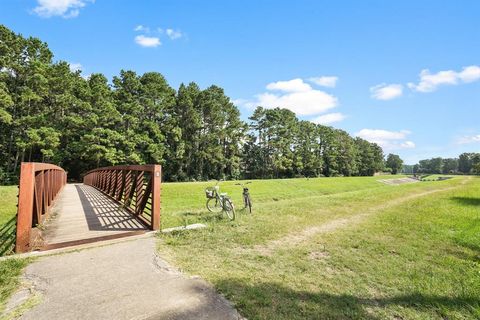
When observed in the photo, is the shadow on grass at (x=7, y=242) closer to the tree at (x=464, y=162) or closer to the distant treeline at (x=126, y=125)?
the distant treeline at (x=126, y=125)

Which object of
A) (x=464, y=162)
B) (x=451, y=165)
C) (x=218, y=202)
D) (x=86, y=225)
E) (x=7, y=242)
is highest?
(x=464, y=162)

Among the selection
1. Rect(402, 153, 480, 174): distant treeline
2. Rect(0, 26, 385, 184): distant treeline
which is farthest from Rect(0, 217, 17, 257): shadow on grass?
Rect(402, 153, 480, 174): distant treeline

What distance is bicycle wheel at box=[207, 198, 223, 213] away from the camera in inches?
330

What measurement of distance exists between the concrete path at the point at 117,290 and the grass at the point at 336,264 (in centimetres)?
30

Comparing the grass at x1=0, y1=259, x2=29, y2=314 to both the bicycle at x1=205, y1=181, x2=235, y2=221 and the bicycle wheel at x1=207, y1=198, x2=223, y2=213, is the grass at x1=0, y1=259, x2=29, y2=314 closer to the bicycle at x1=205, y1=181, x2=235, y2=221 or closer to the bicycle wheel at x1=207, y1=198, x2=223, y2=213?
the bicycle at x1=205, y1=181, x2=235, y2=221

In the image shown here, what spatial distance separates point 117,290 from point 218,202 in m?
5.31

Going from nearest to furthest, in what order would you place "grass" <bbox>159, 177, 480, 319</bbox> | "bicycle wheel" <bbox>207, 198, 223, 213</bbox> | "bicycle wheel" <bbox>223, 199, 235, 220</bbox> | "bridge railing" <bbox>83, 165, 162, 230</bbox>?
"grass" <bbox>159, 177, 480, 319</bbox>
"bridge railing" <bbox>83, 165, 162, 230</bbox>
"bicycle wheel" <bbox>223, 199, 235, 220</bbox>
"bicycle wheel" <bbox>207, 198, 223, 213</bbox>

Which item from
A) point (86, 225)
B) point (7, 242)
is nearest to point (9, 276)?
point (86, 225)

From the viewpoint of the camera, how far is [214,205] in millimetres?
8461

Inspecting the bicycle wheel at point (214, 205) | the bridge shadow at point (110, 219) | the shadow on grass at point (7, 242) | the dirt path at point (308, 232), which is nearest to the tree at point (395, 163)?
the dirt path at point (308, 232)

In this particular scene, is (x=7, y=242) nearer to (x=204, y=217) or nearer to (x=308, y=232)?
(x=204, y=217)

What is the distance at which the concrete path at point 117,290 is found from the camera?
264cm

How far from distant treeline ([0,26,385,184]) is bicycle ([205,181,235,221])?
81.3 ft

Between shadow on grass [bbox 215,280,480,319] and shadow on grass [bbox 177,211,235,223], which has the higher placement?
shadow on grass [bbox 177,211,235,223]
